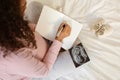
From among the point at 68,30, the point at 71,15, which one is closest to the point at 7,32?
the point at 68,30

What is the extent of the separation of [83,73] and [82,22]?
288mm

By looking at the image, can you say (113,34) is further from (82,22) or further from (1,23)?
(1,23)

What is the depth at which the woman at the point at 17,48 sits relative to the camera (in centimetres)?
80

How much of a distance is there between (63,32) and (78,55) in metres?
0.14

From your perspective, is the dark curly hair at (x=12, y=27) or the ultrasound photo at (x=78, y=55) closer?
the dark curly hair at (x=12, y=27)

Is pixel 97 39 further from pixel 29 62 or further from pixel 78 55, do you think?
pixel 29 62

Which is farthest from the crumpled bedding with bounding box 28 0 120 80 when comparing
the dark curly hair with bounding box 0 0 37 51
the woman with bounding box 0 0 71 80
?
the dark curly hair with bounding box 0 0 37 51

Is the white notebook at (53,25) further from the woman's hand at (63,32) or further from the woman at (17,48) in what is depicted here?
the woman at (17,48)

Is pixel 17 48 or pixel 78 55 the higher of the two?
pixel 17 48

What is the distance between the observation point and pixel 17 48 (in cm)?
86

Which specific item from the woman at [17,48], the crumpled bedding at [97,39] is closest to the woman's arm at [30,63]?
the woman at [17,48]

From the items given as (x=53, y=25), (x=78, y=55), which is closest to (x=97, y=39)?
(x=78, y=55)

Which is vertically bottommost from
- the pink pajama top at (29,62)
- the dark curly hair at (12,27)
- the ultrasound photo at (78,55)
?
the ultrasound photo at (78,55)

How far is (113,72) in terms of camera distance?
3.42 ft
